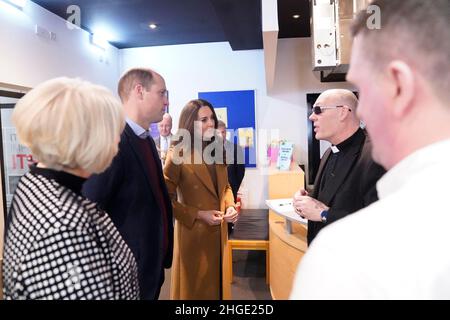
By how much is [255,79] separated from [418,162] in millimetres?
4779

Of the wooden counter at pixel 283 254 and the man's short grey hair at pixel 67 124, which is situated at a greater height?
the man's short grey hair at pixel 67 124

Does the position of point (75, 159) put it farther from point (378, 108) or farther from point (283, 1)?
point (283, 1)

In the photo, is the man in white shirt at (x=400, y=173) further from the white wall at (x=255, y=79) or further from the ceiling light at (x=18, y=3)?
the white wall at (x=255, y=79)

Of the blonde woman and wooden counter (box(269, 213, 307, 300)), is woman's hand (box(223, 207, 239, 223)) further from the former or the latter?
the blonde woman

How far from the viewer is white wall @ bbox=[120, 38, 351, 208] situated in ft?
16.4

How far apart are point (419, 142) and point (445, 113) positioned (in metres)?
0.06

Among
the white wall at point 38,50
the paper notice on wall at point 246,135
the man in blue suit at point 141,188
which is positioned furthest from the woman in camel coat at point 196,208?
the paper notice on wall at point 246,135

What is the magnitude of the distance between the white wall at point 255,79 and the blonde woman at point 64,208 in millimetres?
4369

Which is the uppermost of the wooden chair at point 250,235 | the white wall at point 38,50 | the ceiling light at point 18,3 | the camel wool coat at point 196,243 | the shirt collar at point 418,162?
the ceiling light at point 18,3

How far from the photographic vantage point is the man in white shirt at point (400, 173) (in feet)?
1.50

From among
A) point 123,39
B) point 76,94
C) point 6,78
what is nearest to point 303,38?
point 123,39

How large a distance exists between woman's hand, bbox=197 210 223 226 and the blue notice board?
315cm

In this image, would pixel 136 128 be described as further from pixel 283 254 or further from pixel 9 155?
pixel 9 155

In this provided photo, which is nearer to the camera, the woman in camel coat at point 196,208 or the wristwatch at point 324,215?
the wristwatch at point 324,215
